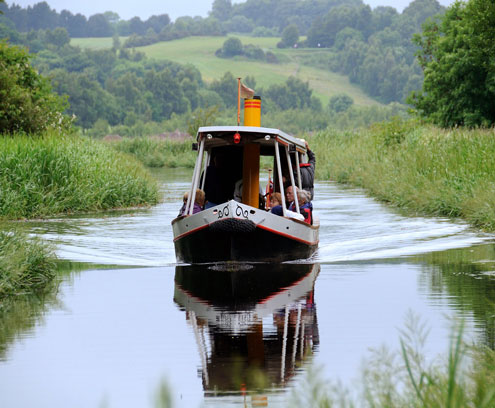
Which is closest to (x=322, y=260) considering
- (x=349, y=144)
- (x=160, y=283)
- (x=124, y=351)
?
(x=160, y=283)

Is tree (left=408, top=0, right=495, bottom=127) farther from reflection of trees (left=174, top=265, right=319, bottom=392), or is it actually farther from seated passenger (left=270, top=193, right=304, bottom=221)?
reflection of trees (left=174, top=265, right=319, bottom=392)

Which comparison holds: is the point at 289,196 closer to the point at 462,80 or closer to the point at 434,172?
the point at 434,172

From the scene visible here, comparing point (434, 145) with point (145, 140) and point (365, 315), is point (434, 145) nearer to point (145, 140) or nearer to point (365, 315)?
point (365, 315)

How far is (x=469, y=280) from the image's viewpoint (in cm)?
1252

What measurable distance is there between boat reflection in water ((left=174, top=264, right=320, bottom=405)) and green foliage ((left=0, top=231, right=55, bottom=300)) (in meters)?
1.68

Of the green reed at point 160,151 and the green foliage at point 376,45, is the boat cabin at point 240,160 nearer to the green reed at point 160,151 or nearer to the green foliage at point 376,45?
the green reed at point 160,151

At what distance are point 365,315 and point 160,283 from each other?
3.89 metres

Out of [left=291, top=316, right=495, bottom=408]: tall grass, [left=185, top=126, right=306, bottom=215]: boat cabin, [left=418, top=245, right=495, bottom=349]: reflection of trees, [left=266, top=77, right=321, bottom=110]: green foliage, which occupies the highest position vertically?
[left=291, top=316, right=495, bottom=408]: tall grass

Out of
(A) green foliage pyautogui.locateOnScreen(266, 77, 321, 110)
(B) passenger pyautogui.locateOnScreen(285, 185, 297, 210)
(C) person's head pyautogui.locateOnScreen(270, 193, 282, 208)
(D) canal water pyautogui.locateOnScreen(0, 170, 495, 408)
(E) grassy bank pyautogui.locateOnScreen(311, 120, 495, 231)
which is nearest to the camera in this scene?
(D) canal water pyautogui.locateOnScreen(0, 170, 495, 408)

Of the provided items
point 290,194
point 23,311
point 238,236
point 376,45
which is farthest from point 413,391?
point 376,45

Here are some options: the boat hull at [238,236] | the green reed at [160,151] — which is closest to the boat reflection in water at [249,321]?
the boat hull at [238,236]

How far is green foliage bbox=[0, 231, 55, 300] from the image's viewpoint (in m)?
11.7

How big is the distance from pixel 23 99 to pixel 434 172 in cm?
1118

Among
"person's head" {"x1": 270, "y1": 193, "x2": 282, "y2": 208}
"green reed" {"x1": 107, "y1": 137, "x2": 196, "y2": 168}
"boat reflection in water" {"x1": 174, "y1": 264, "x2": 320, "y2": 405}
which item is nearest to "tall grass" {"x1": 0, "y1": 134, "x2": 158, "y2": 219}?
"person's head" {"x1": 270, "y1": 193, "x2": 282, "y2": 208}
